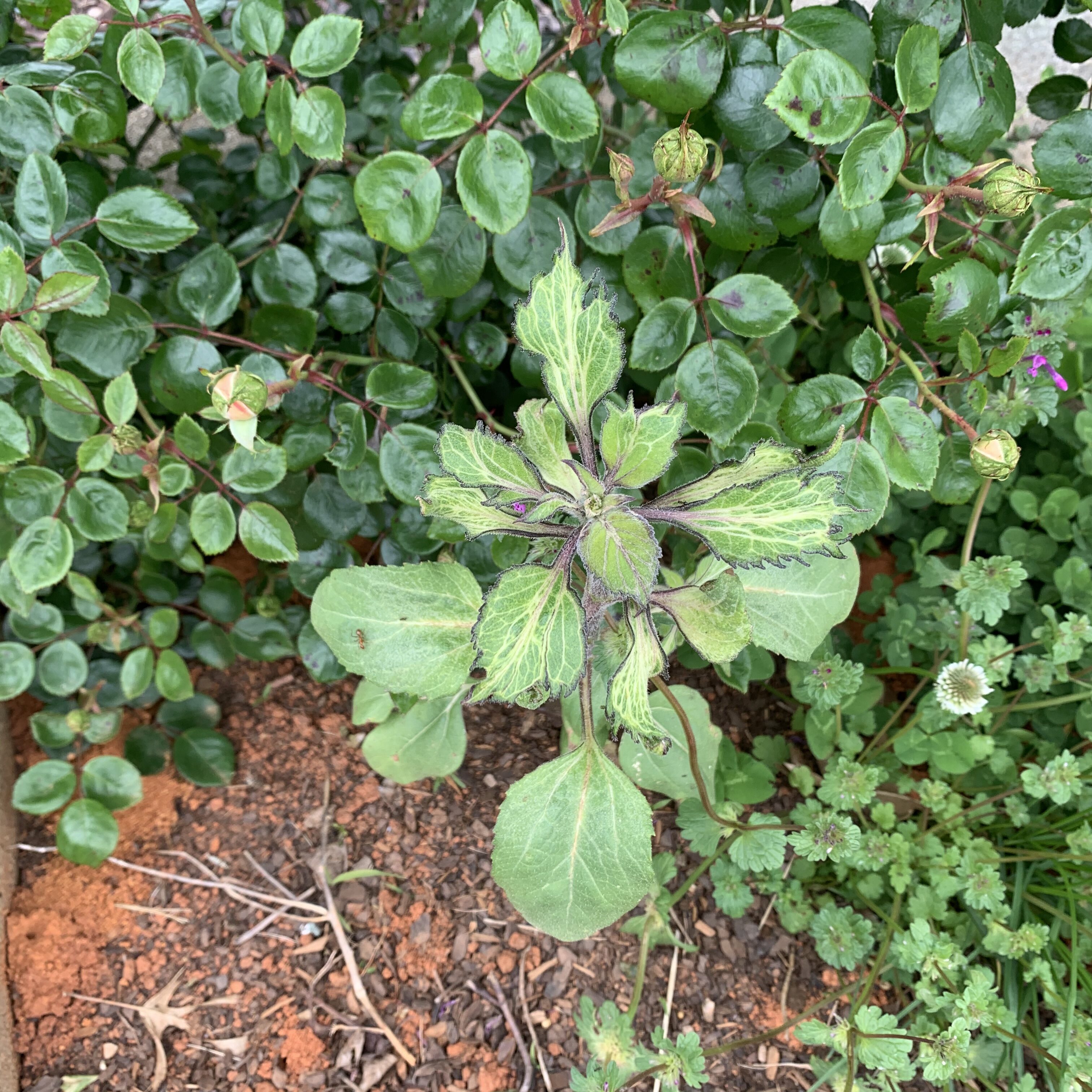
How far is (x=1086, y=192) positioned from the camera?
73cm

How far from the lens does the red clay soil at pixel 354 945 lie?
3.80 ft

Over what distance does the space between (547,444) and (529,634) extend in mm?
176

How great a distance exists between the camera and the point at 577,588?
83 cm

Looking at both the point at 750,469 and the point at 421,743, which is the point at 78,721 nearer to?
the point at 421,743

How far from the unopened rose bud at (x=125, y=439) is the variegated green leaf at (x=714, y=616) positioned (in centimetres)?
58

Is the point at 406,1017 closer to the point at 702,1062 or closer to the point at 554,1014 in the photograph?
the point at 554,1014

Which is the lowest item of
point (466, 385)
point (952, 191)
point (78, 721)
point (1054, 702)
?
point (78, 721)

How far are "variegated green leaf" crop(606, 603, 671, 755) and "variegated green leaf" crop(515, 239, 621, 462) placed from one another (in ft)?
0.55

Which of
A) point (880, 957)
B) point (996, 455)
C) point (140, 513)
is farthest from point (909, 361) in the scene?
point (140, 513)

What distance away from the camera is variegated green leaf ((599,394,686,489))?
0.70 meters

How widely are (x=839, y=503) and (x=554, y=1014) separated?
0.81 m

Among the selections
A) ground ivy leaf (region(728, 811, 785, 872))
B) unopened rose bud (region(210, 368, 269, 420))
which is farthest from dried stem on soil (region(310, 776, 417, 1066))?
unopened rose bud (region(210, 368, 269, 420))

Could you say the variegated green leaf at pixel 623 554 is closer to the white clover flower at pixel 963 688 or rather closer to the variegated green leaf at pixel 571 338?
the variegated green leaf at pixel 571 338

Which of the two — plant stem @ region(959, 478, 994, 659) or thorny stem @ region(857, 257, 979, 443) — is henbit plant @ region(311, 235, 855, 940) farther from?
plant stem @ region(959, 478, 994, 659)
